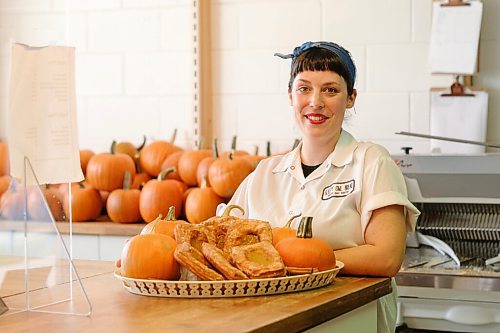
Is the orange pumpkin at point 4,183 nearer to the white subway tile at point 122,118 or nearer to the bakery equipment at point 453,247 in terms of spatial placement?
the bakery equipment at point 453,247

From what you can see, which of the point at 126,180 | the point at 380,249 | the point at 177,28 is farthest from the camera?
the point at 177,28

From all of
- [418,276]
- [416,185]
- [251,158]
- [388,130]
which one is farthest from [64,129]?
[388,130]

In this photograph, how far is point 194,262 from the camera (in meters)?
1.82

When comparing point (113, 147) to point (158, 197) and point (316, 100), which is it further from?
point (316, 100)

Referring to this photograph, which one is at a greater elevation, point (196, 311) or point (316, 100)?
point (316, 100)

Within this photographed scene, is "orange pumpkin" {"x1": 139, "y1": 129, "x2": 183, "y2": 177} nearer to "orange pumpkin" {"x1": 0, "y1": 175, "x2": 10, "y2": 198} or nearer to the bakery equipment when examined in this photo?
the bakery equipment

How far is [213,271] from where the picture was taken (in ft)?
5.98

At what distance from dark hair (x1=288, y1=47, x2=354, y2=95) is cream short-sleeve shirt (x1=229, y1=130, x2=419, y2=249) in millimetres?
192

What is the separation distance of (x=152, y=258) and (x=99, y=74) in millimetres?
2596

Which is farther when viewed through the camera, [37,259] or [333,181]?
[333,181]

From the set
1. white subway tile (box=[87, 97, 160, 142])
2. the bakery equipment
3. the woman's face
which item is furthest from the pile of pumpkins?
the woman's face

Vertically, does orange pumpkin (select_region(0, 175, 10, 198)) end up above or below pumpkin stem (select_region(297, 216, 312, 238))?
above

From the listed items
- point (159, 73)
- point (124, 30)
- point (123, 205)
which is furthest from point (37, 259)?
point (124, 30)

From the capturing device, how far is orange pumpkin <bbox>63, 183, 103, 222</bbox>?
3.80 m
